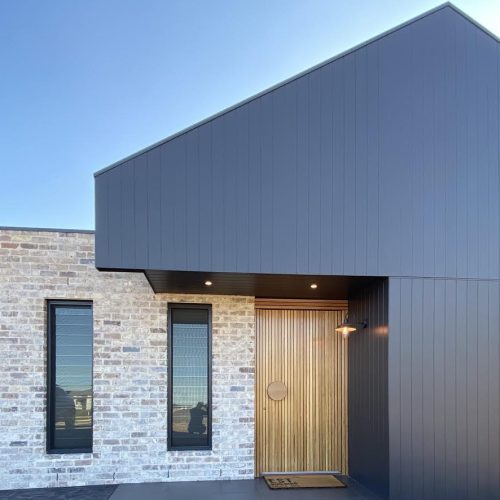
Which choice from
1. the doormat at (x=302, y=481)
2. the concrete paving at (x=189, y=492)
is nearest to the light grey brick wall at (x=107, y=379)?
the concrete paving at (x=189, y=492)

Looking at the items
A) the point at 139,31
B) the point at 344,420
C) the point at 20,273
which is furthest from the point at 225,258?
the point at 139,31

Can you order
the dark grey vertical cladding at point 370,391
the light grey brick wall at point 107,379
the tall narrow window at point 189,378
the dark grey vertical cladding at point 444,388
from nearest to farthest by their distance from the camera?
the dark grey vertical cladding at point 444,388 < the dark grey vertical cladding at point 370,391 < the light grey brick wall at point 107,379 < the tall narrow window at point 189,378

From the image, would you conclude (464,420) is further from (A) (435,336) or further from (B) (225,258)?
(B) (225,258)

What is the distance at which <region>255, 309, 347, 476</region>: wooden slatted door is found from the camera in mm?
5898

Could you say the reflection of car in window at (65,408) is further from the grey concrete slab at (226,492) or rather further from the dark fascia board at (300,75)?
the dark fascia board at (300,75)

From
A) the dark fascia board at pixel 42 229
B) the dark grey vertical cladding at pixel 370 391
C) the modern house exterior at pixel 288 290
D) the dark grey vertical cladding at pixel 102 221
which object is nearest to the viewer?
the dark grey vertical cladding at pixel 102 221

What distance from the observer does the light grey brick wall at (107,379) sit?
16.9 feet

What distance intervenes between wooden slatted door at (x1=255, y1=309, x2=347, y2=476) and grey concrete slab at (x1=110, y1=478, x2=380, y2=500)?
2.10 ft

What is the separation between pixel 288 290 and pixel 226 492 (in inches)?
100.0

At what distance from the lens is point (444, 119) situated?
4.75m

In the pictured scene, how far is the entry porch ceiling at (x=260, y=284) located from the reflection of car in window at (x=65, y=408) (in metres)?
1.79

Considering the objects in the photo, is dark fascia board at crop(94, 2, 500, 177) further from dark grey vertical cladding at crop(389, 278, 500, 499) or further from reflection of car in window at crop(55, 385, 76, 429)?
reflection of car in window at crop(55, 385, 76, 429)

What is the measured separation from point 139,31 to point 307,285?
34.1 ft

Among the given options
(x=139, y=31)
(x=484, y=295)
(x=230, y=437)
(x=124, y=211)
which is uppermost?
(x=139, y=31)
